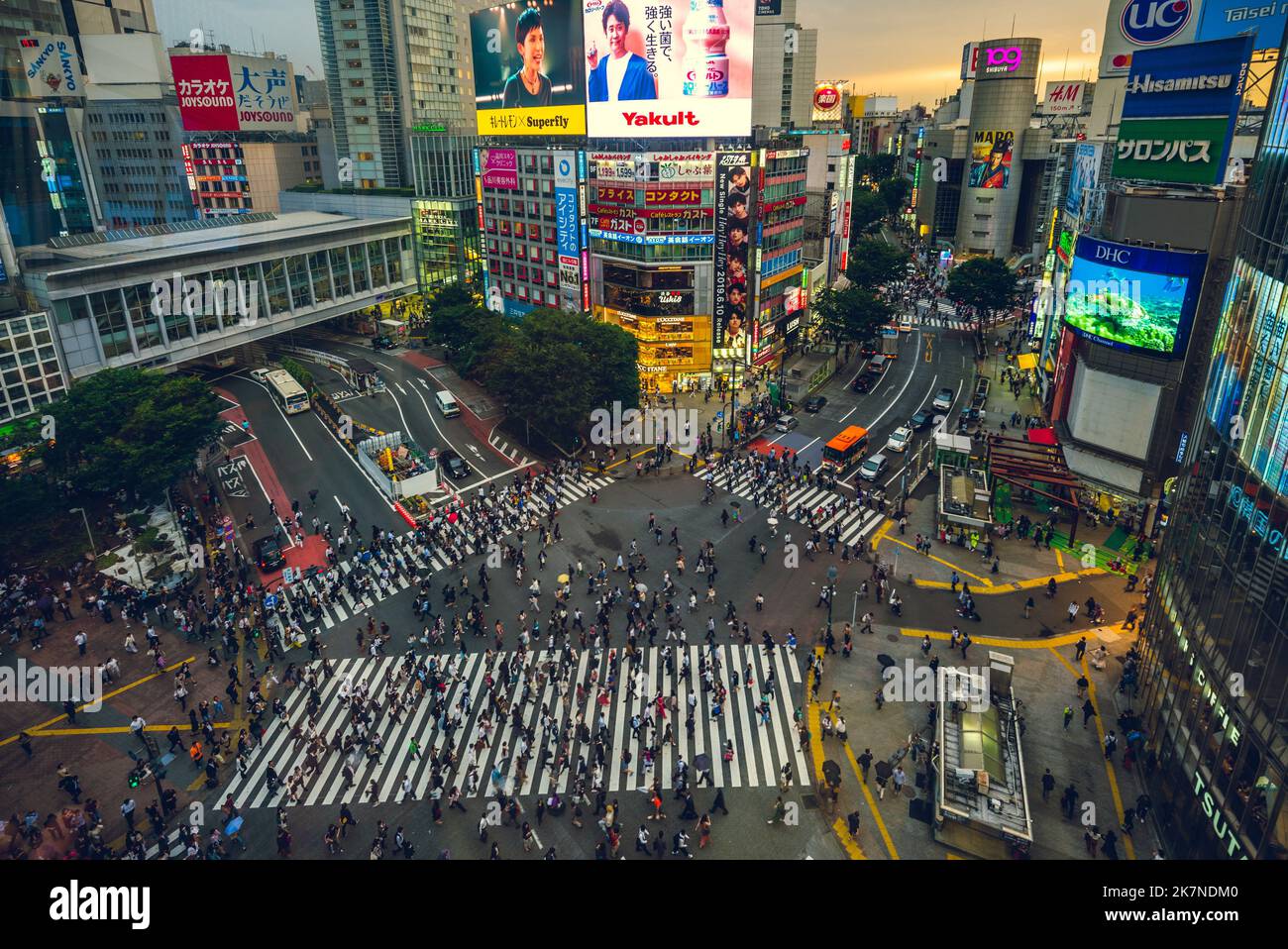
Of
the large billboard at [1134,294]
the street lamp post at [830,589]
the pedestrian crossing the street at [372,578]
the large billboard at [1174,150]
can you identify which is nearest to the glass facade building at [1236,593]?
the large billboard at [1134,294]

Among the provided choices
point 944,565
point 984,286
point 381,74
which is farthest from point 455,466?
point 381,74

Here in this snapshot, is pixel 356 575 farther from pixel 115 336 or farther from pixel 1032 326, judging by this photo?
pixel 1032 326

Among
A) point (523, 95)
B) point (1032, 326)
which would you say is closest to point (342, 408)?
point (523, 95)

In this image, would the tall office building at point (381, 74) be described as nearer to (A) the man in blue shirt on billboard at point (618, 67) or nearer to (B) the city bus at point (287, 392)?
(A) the man in blue shirt on billboard at point (618, 67)

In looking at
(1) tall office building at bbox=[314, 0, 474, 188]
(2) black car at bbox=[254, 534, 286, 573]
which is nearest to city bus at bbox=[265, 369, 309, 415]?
(2) black car at bbox=[254, 534, 286, 573]

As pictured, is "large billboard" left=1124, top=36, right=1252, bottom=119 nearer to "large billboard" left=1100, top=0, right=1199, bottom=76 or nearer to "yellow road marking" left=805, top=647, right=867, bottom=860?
"large billboard" left=1100, top=0, right=1199, bottom=76

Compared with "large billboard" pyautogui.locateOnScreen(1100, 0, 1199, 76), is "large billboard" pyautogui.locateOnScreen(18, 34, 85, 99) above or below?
above
